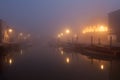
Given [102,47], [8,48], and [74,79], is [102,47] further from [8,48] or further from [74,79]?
[8,48]

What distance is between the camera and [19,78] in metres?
21.3

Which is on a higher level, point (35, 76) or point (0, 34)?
point (0, 34)

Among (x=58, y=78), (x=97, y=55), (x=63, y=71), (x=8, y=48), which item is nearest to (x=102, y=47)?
(x=97, y=55)

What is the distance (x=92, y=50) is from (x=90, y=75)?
17572mm

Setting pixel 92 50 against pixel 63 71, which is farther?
pixel 92 50

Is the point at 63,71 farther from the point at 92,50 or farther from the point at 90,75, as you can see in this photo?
the point at 92,50

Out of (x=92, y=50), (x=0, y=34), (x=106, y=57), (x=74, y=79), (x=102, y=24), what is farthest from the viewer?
(x=102, y=24)

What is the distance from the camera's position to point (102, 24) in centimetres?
6172

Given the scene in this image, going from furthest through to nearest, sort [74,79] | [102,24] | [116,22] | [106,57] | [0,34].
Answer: [102,24] < [0,34] < [116,22] < [106,57] < [74,79]

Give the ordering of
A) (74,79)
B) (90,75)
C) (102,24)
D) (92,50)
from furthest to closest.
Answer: (102,24), (92,50), (90,75), (74,79)

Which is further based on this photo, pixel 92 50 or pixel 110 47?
pixel 92 50

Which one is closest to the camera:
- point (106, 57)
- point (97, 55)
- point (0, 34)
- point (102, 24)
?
point (106, 57)

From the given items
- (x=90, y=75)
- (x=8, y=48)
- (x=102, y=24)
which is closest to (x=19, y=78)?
(x=90, y=75)

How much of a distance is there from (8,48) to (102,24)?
2613 cm
